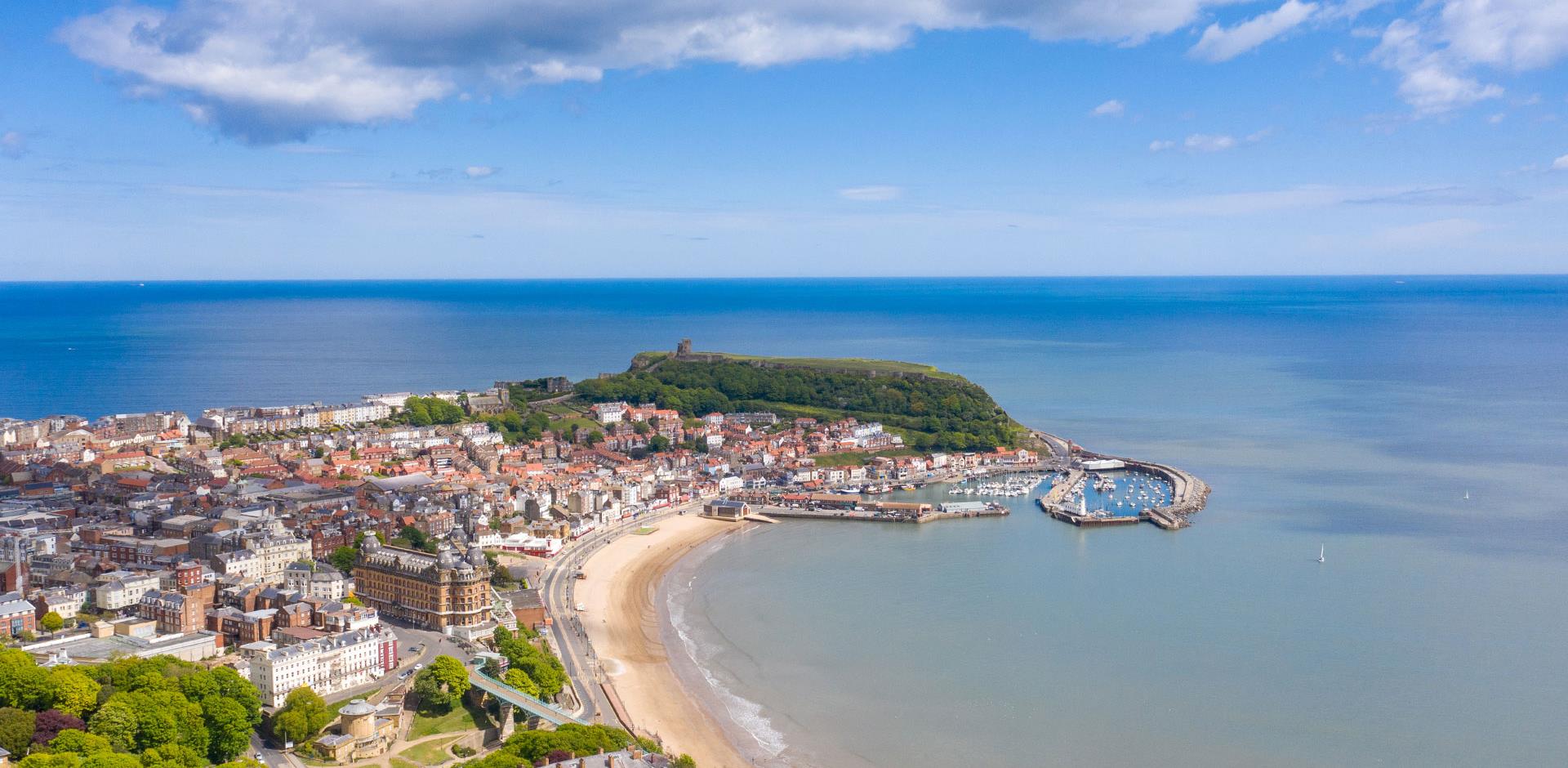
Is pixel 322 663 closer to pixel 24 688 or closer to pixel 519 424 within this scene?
pixel 24 688

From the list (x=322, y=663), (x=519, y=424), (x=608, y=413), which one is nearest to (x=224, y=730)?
(x=322, y=663)

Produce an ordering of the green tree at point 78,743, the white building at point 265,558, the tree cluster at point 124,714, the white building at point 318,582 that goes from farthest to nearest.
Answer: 1. the white building at point 265,558
2. the white building at point 318,582
3. the tree cluster at point 124,714
4. the green tree at point 78,743

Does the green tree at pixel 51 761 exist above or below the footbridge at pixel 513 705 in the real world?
above

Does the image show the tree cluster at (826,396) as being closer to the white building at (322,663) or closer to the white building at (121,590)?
the white building at (322,663)

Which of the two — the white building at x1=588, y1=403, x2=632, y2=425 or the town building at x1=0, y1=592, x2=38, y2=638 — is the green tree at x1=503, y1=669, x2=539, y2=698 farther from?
the white building at x1=588, y1=403, x2=632, y2=425

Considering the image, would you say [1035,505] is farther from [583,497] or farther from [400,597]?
[400,597]

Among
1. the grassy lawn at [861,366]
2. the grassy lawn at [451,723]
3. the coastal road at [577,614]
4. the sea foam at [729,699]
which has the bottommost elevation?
the sea foam at [729,699]

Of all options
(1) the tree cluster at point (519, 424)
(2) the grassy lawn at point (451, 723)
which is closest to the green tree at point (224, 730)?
(2) the grassy lawn at point (451, 723)

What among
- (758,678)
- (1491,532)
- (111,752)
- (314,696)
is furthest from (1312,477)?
(111,752)
